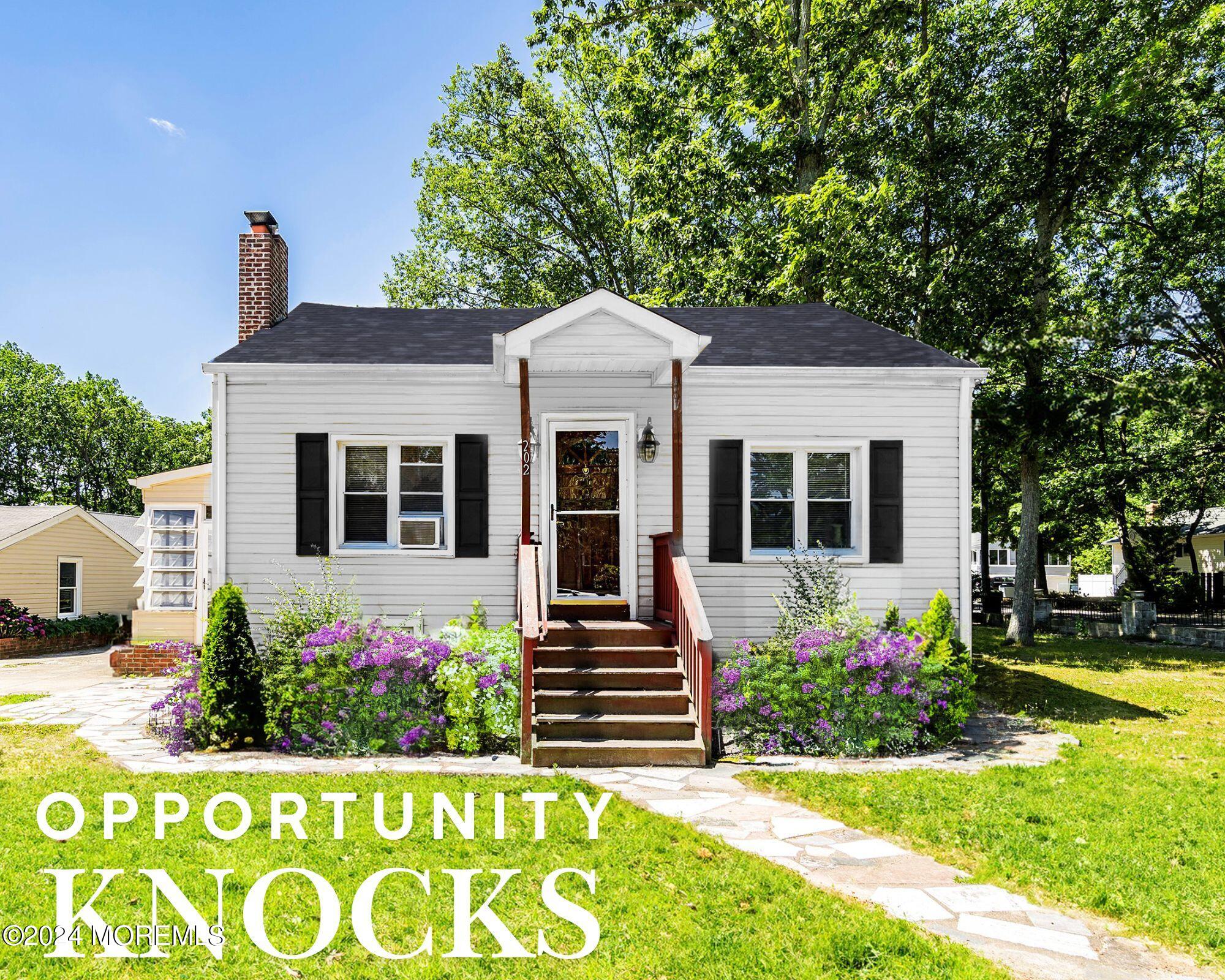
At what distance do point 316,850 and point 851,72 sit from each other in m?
16.2

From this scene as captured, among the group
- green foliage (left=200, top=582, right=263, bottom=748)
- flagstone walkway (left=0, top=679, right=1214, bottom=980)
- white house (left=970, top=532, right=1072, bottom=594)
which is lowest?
white house (left=970, top=532, right=1072, bottom=594)

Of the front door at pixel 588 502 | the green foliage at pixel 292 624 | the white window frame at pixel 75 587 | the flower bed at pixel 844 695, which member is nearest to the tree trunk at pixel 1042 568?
the flower bed at pixel 844 695

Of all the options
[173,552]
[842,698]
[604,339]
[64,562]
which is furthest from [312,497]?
[64,562]

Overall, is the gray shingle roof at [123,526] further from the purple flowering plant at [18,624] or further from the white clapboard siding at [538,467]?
the white clapboard siding at [538,467]

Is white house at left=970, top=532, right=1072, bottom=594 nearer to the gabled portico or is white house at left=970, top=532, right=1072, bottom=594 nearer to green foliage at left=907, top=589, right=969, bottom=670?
green foliage at left=907, top=589, right=969, bottom=670

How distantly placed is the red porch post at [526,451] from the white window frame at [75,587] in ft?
57.6

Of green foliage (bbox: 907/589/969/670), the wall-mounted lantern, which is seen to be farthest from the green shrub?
green foliage (bbox: 907/589/969/670)

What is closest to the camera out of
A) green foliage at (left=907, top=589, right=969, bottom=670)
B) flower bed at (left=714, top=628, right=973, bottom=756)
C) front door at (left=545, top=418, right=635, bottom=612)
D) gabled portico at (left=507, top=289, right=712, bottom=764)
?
gabled portico at (left=507, top=289, right=712, bottom=764)

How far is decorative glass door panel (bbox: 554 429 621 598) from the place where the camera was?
905 cm

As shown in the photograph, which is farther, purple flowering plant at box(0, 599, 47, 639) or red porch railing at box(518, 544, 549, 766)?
purple flowering plant at box(0, 599, 47, 639)

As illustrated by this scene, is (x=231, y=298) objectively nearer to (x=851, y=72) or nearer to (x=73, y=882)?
(x=73, y=882)

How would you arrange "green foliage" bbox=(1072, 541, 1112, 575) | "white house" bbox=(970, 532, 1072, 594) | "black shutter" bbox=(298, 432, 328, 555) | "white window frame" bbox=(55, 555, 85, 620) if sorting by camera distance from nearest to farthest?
"black shutter" bbox=(298, 432, 328, 555), "white window frame" bbox=(55, 555, 85, 620), "green foliage" bbox=(1072, 541, 1112, 575), "white house" bbox=(970, 532, 1072, 594)

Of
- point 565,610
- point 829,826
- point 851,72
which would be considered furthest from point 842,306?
point 829,826

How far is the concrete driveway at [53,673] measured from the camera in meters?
11.3
